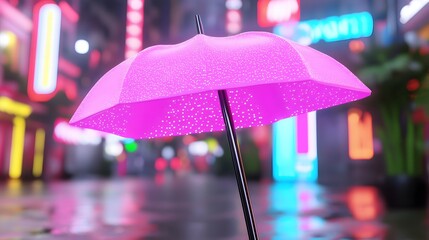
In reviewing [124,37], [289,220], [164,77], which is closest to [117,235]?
[289,220]

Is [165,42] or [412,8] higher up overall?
[165,42]

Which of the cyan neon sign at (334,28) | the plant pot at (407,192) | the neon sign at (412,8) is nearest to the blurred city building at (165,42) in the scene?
the cyan neon sign at (334,28)

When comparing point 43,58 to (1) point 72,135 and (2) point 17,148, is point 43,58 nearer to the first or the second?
(2) point 17,148

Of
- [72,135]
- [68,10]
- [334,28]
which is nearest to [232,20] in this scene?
[334,28]

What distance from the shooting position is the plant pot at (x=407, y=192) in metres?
5.32

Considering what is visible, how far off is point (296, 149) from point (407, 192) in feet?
27.8

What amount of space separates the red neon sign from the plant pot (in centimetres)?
472

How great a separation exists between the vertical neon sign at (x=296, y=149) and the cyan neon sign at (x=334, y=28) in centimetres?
474

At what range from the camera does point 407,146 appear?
17.5 ft

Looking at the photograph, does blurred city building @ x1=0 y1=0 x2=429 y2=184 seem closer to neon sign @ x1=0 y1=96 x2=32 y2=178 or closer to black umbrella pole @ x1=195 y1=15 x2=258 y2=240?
neon sign @ x1=0 y1=96 x2=32 y2=178

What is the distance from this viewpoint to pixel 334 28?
870 cm

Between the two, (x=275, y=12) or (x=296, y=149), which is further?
(x=296, y=149)

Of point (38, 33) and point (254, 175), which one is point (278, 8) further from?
point (38, 33)

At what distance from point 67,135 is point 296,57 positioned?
800 inches
